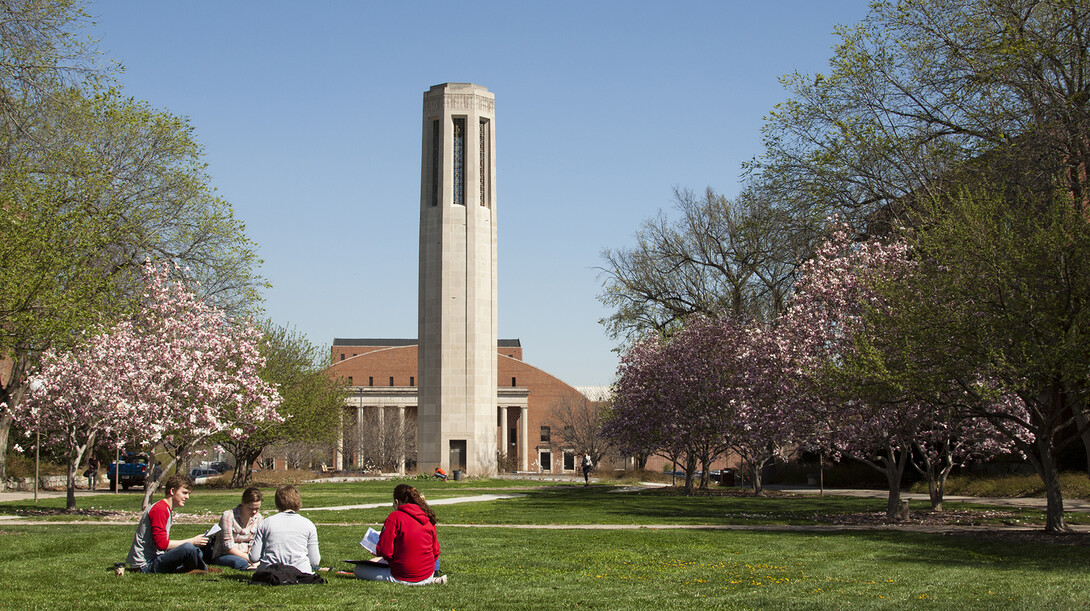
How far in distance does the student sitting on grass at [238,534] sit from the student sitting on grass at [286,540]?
45.0 inches

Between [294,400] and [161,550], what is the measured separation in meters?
38.4

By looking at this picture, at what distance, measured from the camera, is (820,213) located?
119ft

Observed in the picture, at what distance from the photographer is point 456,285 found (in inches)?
2709

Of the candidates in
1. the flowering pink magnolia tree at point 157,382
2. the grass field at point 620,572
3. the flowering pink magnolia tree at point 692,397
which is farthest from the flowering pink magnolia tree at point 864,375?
the flowering pink magnolia tree at point 157,382

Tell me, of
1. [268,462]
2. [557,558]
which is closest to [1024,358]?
[557,558]

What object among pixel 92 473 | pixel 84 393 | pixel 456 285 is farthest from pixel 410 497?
pixel 456 285

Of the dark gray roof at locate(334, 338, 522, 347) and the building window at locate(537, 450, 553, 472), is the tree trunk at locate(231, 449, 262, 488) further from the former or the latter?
the dark gray roof at locate(334, 338, 522, 347)

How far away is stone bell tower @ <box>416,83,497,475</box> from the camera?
226ft

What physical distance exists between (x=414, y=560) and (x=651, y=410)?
1254 inches

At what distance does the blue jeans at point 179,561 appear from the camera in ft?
43.4

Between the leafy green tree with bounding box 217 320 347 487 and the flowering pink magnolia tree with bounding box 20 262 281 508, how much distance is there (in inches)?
672

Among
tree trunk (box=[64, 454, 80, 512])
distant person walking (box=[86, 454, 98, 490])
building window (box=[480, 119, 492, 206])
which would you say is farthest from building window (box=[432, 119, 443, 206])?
tree trunk (box=[64, 454, 80, 512])

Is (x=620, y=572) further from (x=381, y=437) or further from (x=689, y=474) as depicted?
(x=381, y=437)

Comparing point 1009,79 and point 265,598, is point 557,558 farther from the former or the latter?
point 1009,79
